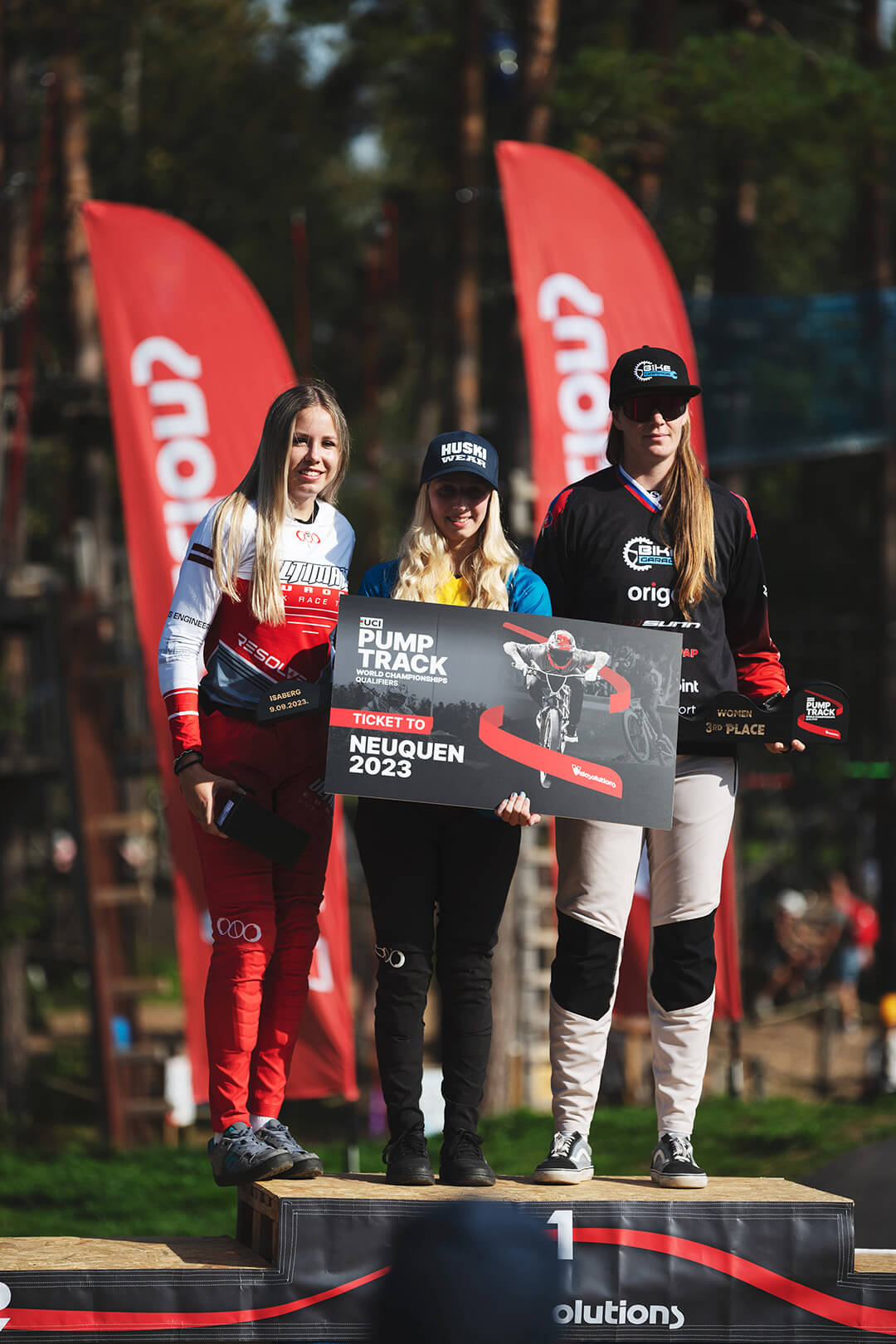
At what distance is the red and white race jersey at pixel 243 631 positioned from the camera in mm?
4320

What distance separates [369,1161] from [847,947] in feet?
38.5

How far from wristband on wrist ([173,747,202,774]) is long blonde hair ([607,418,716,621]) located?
1.42 meters

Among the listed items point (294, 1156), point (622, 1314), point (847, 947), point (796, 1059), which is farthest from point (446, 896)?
point (847, 947)

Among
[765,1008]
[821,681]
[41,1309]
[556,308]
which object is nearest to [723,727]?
[821,681]

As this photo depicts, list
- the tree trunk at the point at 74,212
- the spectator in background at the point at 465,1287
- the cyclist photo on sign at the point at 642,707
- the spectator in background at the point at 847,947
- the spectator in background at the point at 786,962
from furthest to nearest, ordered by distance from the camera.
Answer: the spectator in background at the point at 786,962 → the spectator in background at the point at 847,947 → the tree trunk at the point at 74,212 → the cyclist photo on sign at the point at 642,707 → the spectator in background at the point at 465,1287

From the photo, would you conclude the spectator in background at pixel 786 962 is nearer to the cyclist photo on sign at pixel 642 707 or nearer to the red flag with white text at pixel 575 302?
the red flag with white text at pixel 575 302

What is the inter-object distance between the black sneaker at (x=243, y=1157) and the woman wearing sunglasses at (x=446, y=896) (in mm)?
309

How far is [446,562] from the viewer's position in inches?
170

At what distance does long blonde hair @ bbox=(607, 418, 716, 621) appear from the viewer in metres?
4.37

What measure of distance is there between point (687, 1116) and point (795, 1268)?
52 cm

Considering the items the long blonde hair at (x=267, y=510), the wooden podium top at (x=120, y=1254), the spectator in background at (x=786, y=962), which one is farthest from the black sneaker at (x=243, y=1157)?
the spectator in background at (x=786, y=962)

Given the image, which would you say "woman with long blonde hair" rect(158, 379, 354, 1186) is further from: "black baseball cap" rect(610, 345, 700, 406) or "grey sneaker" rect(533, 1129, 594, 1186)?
"black baseball cap" rect(610, 345, 700, 406)

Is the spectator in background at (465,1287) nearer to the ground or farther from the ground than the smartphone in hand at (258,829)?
nearer to the ground

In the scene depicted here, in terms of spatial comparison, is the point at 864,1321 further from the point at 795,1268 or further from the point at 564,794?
the point at 564,794
